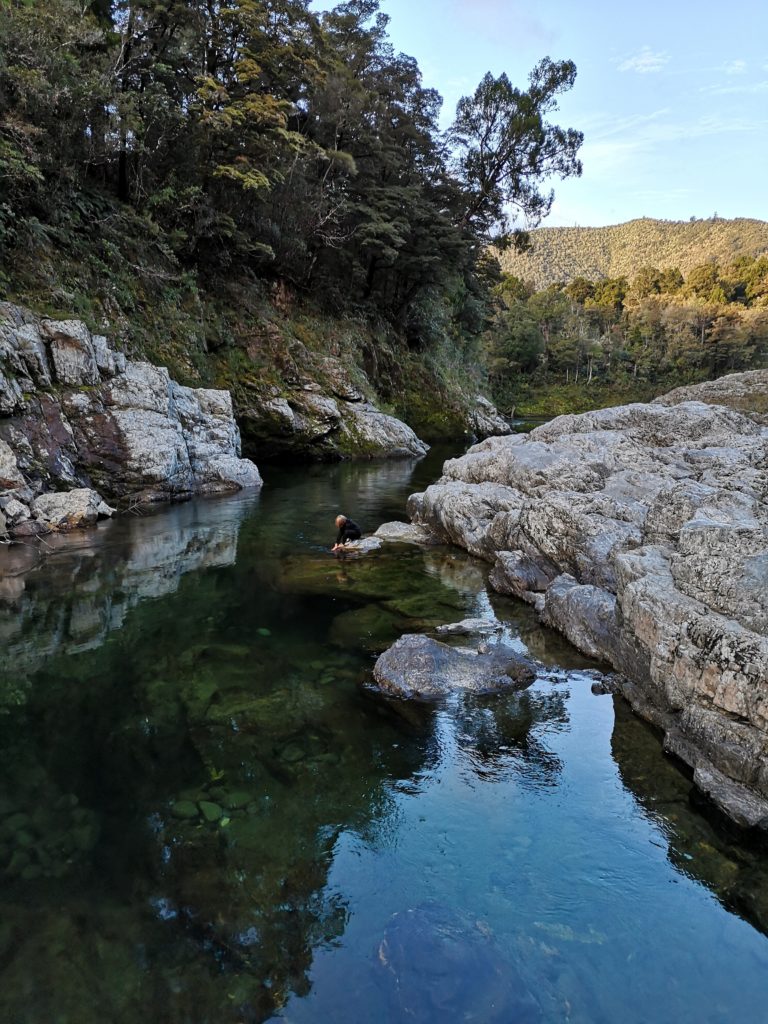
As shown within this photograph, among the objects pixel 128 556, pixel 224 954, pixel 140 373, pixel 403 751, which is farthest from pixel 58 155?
pixel 224 954

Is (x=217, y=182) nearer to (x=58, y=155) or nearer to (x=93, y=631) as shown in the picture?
(x=58, y=155)

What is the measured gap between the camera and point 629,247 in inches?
6368

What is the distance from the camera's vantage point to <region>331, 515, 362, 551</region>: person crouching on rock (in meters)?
14.8

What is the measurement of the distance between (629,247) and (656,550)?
17941 centimetres

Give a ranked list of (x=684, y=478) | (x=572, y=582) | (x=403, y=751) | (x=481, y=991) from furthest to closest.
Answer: (x=684, y=478) < (x=572, y=582) < (x=403, y=751) < (x=481, y=991)

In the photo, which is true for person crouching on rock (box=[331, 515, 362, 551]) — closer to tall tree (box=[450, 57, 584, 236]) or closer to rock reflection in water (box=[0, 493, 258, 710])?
rock reflection in water (box=[0, 493, 258, 710])

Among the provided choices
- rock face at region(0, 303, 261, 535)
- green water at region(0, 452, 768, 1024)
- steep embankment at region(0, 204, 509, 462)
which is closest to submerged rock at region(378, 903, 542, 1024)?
green water at region(0, 452, 768, 1024)

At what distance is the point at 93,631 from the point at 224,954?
6.91 meters

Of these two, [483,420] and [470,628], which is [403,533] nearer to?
[470,628]

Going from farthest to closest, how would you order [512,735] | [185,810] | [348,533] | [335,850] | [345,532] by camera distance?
[348,533] → [345,532] → [512,735] → [185,810] → [335,850]

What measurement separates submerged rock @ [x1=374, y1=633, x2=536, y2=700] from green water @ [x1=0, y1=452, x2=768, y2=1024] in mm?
306

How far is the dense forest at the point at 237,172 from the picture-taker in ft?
66.0

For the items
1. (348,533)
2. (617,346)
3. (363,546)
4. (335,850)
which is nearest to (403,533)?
(363,546)

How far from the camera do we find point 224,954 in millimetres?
4344
